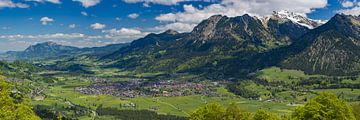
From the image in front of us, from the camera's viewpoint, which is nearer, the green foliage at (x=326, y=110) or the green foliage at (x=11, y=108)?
the green foliage at (x=11, y=108)

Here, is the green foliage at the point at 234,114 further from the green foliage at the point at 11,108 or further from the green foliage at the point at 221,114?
the green foliage at the point at 11,108

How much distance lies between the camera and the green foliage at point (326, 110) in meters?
62.4

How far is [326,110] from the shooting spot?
208 ft

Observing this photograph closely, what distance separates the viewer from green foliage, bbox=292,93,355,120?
6238 centimetres

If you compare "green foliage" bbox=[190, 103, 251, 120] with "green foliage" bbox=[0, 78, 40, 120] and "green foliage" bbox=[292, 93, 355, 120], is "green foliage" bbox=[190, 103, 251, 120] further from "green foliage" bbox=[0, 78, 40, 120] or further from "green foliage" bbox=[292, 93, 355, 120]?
"green foliage" bbox=[0, 78, 40, 120]

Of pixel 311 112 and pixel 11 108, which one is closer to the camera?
pixel 11 108

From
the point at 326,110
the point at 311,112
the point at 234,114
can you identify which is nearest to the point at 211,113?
the point at 234,114

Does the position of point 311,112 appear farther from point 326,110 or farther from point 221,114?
point 221,114

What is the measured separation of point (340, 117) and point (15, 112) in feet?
150

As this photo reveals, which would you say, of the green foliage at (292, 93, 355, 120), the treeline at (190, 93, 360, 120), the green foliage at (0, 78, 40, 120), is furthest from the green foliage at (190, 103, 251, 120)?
the green foliage at (0, 78, 40, 120)

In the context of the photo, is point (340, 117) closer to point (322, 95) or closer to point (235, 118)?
point (322, 95)

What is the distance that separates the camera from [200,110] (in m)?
69.6

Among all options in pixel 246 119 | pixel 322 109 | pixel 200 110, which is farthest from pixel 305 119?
pixel 200 110

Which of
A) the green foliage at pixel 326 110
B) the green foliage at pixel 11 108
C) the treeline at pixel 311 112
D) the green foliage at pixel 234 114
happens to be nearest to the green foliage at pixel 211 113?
the treeline at pixel 311 112
